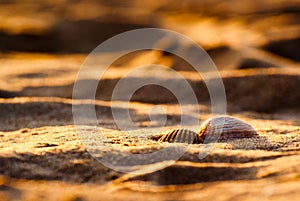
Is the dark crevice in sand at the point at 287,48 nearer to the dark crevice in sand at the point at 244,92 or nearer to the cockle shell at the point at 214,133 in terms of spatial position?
the dark crevice in sand at the point at 244,92

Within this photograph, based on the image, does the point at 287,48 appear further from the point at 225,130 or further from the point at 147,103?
the point at 225,130

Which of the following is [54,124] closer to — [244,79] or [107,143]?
[107,143]

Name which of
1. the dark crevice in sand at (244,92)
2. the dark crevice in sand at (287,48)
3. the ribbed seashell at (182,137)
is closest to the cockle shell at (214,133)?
the ribbed seashell at (182,137)

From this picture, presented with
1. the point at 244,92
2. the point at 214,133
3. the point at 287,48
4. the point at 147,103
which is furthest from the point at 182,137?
the point at 287,48

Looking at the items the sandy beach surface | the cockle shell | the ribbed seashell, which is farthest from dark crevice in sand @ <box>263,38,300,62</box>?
the ribbed seashell

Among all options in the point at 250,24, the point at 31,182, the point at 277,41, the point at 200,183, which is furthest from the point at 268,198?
the point at 250,24

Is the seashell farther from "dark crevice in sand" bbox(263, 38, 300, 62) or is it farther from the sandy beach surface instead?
"dark crevice in sand" bbox(263, 38, 300, 62)

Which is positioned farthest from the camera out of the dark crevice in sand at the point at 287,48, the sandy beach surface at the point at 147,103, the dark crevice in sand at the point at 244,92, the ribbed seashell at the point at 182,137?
the dark crevice in sand at the point at 287,48
